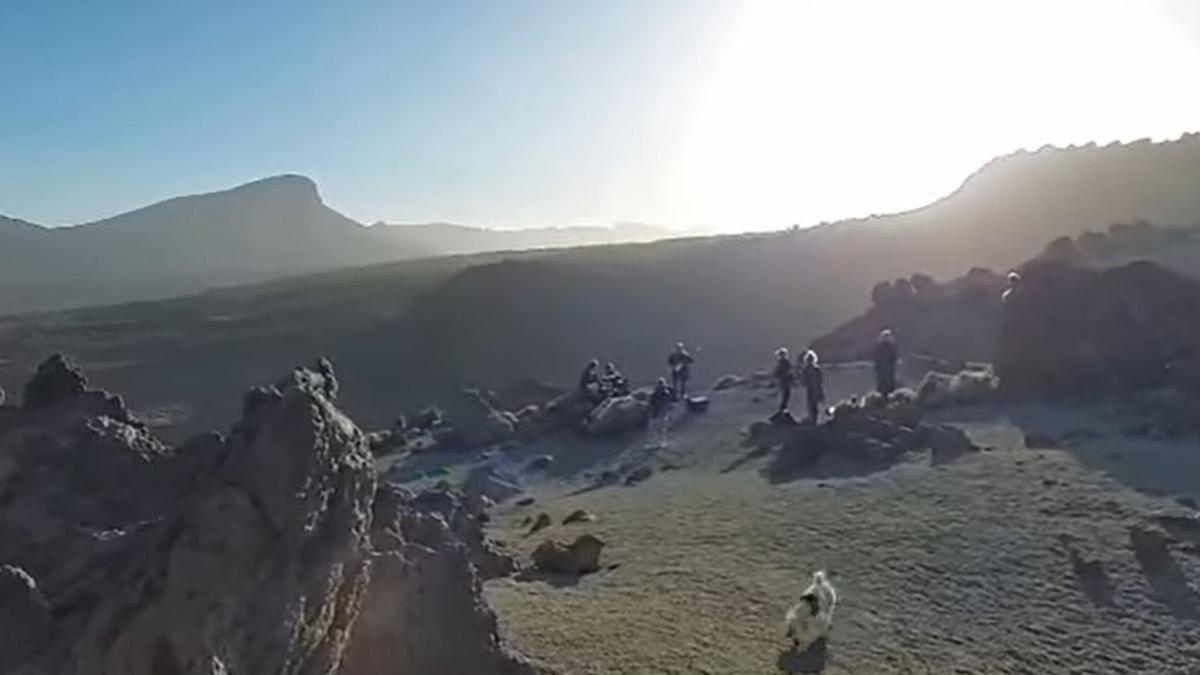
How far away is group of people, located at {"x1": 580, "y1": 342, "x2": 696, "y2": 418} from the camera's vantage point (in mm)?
34719

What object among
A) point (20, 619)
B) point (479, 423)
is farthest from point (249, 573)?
point (479, 423)

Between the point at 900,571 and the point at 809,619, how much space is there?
3813 millimetres

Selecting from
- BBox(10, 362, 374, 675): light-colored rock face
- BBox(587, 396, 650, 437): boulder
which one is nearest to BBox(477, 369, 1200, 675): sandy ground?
BBox(10, 362, 374, 675): light-colored rock face

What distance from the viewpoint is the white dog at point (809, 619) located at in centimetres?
1440

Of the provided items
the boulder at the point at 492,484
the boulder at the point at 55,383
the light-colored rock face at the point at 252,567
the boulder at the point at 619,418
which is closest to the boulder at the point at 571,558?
the boulder at the point at 55,383

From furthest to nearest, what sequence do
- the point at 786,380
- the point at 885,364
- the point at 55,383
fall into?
1. the point at 786,380
2. the point at 885,364
3. the point at 55,383

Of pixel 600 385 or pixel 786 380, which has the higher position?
pixel 786 380

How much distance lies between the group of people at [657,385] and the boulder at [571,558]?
14.7m

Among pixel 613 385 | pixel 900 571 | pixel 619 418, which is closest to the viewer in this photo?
pixel 900 571

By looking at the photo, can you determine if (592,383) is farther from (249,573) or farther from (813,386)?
(249,573)

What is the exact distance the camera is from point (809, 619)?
569 inches

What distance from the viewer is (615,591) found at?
17.4 metres

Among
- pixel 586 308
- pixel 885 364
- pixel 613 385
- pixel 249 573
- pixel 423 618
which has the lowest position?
pixel 586 308

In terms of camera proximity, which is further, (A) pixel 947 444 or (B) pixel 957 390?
(B) pixel 957 390
